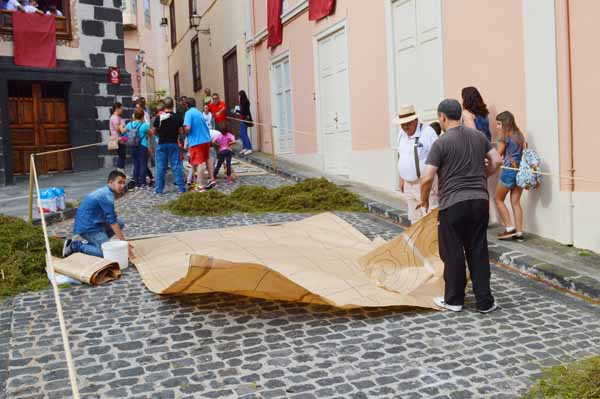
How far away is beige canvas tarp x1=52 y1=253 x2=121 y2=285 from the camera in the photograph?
20.7 feet

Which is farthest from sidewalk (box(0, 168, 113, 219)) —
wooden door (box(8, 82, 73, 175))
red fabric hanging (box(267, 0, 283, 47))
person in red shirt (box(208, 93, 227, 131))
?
red fabric hanging (box(267, 0, 283, 47))

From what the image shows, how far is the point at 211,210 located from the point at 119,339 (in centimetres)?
551

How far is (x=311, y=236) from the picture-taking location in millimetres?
7785

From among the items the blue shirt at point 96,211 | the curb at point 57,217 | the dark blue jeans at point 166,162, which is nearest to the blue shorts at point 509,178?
the blue shirt at point 96,211

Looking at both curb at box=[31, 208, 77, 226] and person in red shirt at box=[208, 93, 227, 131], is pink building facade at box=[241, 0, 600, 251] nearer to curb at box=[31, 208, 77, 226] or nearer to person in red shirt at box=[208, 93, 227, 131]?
person in red shirt at box=[208, 93, 227, 131]

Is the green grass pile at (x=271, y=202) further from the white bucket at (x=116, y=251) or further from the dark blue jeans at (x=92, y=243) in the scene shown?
the white bucket at (x=116, y=251)

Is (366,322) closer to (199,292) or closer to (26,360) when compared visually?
(199,292)

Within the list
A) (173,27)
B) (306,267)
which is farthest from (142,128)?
(173,27)

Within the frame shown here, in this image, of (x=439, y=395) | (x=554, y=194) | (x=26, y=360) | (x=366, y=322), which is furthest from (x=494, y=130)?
(x=26, y=360)

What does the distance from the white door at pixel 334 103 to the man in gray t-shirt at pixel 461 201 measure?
25.4 ft

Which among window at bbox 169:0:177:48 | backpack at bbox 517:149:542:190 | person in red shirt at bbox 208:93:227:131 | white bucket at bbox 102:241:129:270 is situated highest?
window at bbox 169:0:177:48

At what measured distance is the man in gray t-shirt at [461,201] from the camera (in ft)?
16.7

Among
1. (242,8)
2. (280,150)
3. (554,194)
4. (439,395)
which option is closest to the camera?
(439,395)

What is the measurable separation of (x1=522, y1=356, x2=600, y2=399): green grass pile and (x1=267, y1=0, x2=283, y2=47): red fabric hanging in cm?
1373
